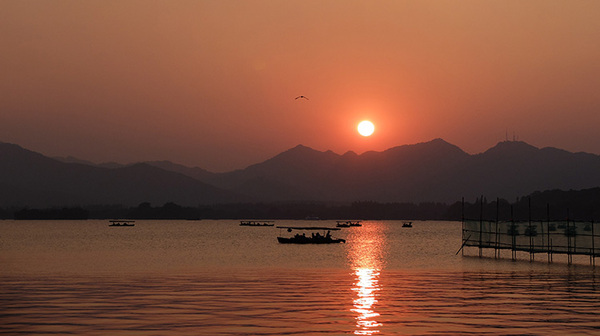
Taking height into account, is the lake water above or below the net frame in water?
below

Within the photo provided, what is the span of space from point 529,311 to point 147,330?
898 inches

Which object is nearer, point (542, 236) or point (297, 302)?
point (297, 302)

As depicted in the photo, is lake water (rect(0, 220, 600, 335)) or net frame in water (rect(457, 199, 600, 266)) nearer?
lake water (rect(0, 220, 600, 335))

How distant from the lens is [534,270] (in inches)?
3541

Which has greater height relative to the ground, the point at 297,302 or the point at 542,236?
the point at 542,236

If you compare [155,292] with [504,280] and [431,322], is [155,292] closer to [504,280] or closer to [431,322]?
[431,322]

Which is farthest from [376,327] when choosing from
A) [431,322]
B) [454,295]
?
[454,295]

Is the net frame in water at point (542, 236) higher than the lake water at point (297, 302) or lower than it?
higher

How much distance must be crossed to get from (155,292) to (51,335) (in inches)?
896

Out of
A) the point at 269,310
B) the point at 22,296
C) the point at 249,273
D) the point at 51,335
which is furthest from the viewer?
the point at 249,273

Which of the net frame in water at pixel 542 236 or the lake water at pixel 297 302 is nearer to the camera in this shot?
the lake water at pixel 297 302

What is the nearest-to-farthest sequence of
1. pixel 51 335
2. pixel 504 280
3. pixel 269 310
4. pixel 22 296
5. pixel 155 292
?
pixel 51 335 < pixel 269 310 < pixel 22 296 < pixel 155 292 < pixel 504 280

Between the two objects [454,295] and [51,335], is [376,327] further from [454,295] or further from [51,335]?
[454,295]

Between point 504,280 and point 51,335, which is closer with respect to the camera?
point 51,335
